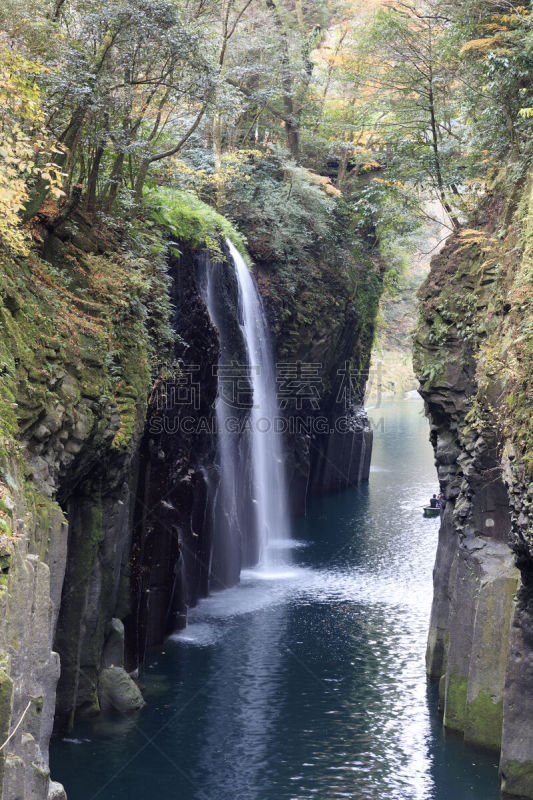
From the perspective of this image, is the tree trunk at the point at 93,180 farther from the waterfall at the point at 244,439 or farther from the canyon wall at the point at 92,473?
the waterfall at the point at 244,439

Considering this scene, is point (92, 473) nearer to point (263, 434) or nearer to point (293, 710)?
point (293, 710)

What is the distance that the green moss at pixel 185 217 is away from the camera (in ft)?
65.6

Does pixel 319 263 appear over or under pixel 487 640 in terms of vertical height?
over

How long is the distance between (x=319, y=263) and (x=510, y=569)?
22.8m

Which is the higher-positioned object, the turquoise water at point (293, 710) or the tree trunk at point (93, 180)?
the tree trunk at point (93, 180)

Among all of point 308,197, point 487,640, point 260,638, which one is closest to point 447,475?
point 487,640

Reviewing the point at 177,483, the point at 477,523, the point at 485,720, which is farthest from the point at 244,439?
the point at 485,720

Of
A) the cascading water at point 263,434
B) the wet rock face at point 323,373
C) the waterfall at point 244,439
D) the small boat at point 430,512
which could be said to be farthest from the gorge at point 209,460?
the small boat at point 430,512

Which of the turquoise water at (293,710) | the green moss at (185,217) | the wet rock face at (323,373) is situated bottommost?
the turquoise water at (293,710)

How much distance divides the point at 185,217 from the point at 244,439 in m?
9.03

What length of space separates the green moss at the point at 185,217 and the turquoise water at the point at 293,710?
1044 cm

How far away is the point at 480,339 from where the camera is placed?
16000 millimetres

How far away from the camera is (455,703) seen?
14758 millimetres

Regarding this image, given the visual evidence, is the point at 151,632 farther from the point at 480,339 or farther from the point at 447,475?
the point at 480,339
